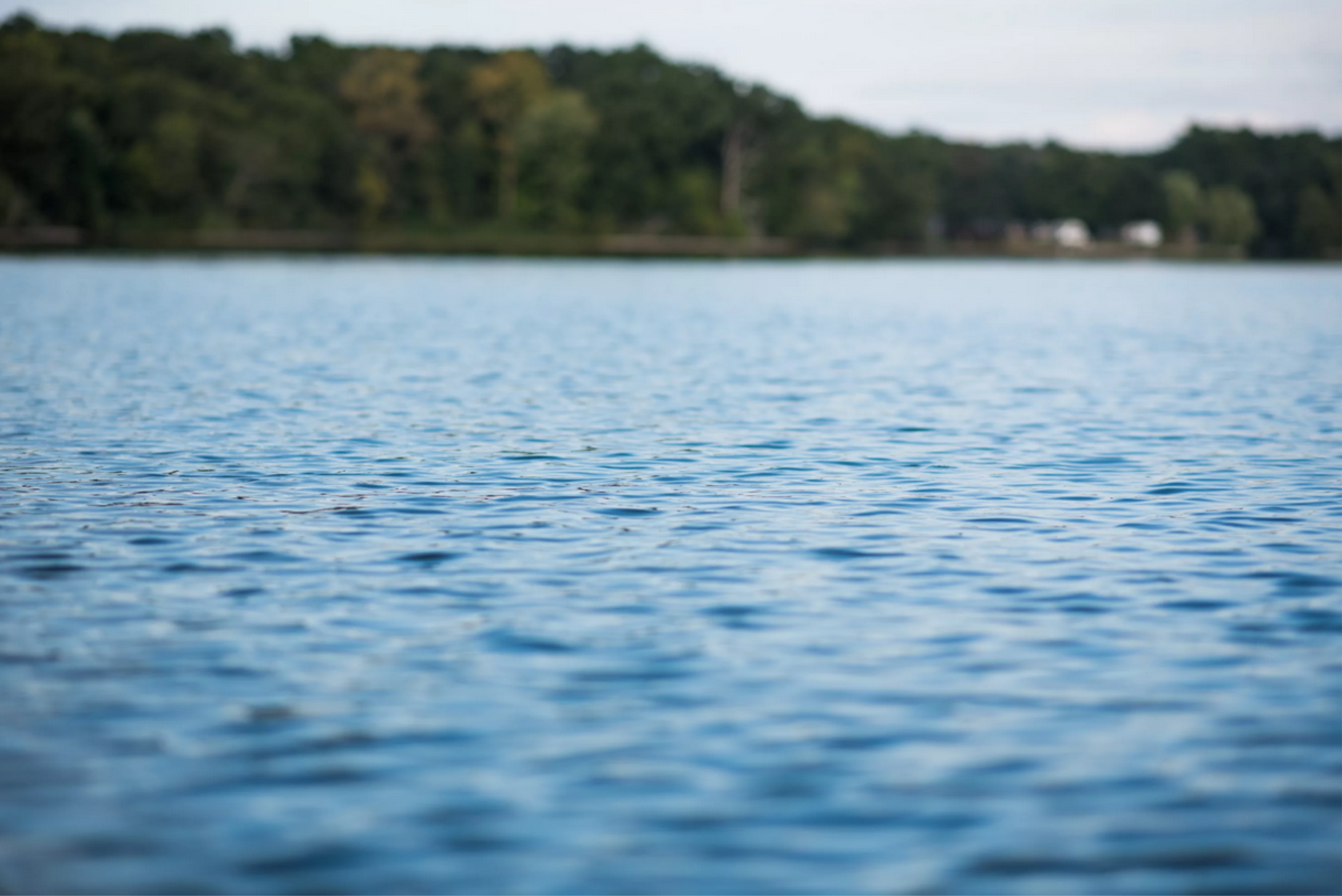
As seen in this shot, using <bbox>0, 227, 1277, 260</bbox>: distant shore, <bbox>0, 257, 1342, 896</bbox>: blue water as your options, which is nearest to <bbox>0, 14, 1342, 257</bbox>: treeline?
<bbox>0, 227, 1277, 260</bbox>: distant shore

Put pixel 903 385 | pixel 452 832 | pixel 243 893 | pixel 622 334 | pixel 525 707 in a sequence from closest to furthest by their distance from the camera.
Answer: pixel 243 893
pixel 452 832
pixel 525 707
pixel 903 385
pixel 622 334

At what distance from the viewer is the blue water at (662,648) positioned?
8812 millimetres

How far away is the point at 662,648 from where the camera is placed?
13.0 m

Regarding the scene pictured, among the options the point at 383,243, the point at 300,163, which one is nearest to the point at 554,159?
the point at 383,243

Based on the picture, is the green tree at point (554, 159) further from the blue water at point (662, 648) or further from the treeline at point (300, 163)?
the blue water at point (662, 648)

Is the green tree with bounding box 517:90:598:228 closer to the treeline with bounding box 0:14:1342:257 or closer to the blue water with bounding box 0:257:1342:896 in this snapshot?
the treeline with bounding box 0:14:1342:257

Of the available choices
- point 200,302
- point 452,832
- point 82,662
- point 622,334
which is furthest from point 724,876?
point 200,302

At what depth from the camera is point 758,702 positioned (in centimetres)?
1145

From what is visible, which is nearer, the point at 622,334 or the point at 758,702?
the point at 758,702

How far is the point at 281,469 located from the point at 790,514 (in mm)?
7556

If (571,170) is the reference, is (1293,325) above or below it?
below

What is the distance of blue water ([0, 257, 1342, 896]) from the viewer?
8.81m

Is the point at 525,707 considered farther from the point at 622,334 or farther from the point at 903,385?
the point at 622,334

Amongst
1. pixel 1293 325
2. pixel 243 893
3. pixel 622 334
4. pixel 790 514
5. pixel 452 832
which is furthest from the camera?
pixel 1293 325
